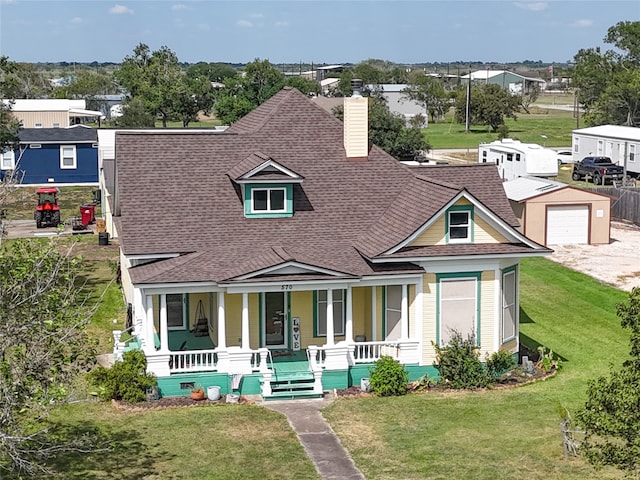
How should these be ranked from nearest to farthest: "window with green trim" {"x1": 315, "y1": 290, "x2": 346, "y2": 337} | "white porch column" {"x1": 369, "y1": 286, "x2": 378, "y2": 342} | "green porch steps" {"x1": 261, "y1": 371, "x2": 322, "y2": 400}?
"green porch steps" {"x1": 261, "y1": 371, "x2": 322, "y2": 400} → "white porch column" {"x1": 369, "y1": 286, "x2": 378, "y2": 342} → "window with green trim" {"x1": 315, "y1": 290, "x2": 346, "y2": 337}

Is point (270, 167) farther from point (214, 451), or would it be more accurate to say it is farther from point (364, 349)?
point (214, 451)

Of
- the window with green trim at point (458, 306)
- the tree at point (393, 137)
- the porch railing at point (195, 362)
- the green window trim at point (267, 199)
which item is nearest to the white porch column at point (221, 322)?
the porch railing at point (195, 362)

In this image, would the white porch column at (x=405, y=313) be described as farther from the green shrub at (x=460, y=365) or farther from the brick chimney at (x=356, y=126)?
the brick chimney at (x=356, y=126)

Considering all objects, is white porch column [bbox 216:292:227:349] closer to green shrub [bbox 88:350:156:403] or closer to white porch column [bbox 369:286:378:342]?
green shrub [bbox 88:350:156:403]

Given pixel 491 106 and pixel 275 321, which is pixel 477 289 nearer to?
pixel 275 321

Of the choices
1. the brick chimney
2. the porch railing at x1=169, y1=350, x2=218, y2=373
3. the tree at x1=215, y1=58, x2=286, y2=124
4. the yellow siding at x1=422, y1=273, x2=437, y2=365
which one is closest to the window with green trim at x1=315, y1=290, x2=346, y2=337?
the yellow siding at x1=422, y1=273, x2=437, y2=365

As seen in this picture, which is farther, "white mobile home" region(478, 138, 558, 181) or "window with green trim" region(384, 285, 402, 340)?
"white mobile home" region(478, 138, 558, 181)
